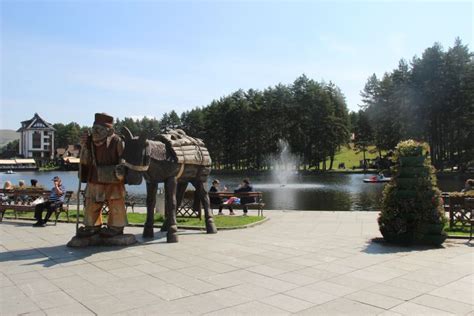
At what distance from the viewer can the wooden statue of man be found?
8.79 meters

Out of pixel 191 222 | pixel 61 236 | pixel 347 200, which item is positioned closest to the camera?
pixel 61 236

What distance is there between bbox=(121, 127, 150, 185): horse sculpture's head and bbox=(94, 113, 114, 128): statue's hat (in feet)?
1.06

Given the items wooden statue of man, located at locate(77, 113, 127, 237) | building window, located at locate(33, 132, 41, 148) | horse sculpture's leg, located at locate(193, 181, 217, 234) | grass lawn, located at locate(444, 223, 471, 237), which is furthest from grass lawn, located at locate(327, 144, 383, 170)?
building window, located at locate(33, 132, 41, 148)

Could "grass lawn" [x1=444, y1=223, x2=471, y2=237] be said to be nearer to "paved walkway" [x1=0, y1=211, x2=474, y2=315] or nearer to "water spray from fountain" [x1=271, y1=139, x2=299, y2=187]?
"paved walkway" [x1=0, y1=211, x2=474, y2=315]

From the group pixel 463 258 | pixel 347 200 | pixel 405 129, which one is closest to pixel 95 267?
pixel 463 258

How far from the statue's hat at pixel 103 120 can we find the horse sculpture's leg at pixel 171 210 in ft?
6.83

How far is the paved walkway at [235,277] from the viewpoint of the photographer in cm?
516

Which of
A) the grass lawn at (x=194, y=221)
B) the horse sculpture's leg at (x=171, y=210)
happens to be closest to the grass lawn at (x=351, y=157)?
the grass lawn at (x=194, y=221)

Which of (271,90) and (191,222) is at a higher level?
(271,90)

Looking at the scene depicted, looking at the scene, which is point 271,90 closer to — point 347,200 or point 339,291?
point 347,200

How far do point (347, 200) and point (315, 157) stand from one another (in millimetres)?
39528

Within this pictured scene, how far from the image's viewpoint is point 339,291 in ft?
19.2

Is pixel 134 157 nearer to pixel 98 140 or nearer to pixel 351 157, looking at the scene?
pixel 98 140

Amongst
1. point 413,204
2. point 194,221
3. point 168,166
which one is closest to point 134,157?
point 168,166
